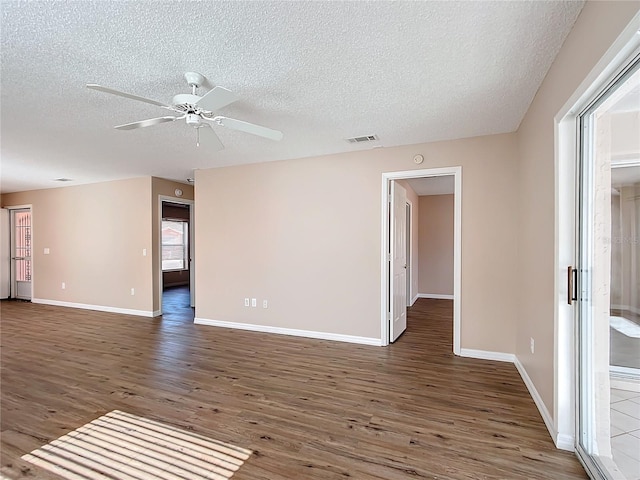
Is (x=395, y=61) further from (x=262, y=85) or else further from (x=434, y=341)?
(x=434, y=341)

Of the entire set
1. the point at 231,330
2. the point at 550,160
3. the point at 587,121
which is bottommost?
the point at 231,330

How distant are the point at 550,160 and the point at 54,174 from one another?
708cm

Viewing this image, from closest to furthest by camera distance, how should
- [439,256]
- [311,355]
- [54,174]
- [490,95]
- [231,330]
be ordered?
1. [490,95]
2. [311,355]
3. [231,330]
4. [54,174]
5. [439,256]

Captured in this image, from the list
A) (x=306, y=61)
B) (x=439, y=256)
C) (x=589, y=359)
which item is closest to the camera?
(x=589, y=359)

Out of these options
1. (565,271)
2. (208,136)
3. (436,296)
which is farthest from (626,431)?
(436,296)

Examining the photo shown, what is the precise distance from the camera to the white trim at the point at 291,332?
427cm

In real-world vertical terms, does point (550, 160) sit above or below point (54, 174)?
below

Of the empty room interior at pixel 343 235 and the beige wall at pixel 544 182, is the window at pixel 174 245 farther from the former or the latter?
the beige wall at pixel 544 182

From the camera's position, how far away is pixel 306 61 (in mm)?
2168

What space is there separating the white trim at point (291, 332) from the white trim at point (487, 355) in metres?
1.03

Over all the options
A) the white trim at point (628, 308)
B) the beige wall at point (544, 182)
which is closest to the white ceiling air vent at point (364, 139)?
the beige wall at point (544, 182)

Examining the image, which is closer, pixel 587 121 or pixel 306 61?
pixel 587 121

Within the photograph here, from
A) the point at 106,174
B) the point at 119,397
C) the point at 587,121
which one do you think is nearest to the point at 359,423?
the point at 119,397

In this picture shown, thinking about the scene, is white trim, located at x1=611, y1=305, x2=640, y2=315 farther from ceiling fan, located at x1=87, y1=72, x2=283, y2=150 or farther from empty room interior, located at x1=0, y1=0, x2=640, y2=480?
ceiling fan, located at x1=87, y1=72, x2=283, y2=150
